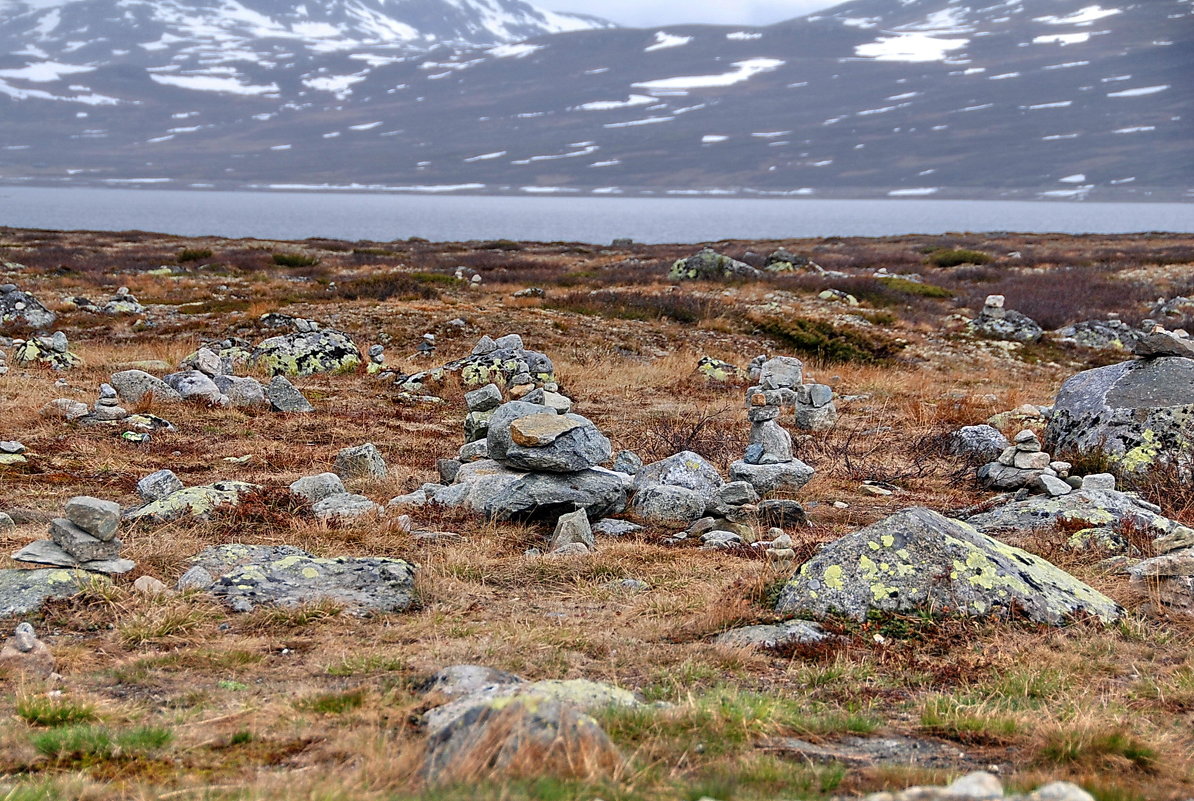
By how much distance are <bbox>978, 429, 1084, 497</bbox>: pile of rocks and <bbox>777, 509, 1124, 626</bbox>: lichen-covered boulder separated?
3997mm

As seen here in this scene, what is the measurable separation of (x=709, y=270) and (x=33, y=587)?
3090cm

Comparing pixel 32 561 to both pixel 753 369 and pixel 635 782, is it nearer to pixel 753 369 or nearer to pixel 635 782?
pixel 635 782

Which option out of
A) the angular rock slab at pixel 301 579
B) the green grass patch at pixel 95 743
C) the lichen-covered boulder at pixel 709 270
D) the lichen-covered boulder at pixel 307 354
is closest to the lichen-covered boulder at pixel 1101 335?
the lichen-covered boulder at pixel 709 270

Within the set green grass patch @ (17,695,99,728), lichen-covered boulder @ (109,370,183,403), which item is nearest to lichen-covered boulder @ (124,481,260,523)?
green grass patch @ (17,695,99,728)

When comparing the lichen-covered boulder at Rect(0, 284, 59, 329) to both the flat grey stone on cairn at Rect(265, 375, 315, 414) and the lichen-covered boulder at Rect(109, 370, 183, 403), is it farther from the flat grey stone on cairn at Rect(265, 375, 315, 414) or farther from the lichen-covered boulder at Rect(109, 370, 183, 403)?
the flat grey stone on cairn at Rect(265, 375, 315, 414)

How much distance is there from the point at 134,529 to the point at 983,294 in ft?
107

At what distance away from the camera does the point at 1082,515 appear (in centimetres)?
857

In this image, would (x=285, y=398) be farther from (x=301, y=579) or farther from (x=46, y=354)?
(x=301, y=579)

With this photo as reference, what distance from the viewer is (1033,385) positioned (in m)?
21.1

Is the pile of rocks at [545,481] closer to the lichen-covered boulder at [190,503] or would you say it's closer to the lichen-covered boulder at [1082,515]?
the lichen-covered boulder at [190,503]

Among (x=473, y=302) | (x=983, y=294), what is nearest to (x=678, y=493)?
(x=473, y=302)

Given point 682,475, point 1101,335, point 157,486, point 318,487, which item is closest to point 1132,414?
point 682,475

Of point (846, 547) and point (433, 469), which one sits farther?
point (433, 469)

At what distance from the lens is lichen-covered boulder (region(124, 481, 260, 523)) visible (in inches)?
329
